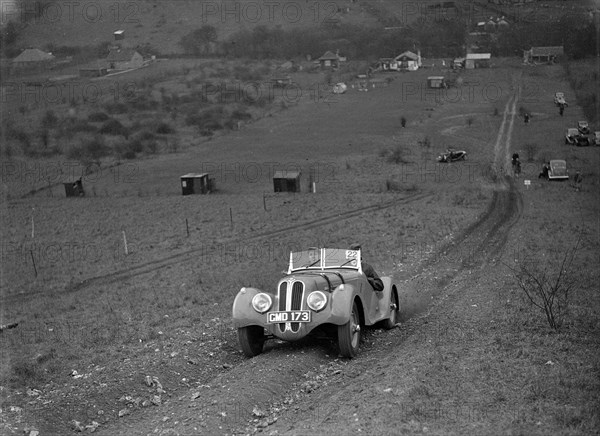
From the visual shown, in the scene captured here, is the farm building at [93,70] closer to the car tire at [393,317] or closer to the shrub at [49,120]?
the shrub at [49,120]

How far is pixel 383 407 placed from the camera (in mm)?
10156

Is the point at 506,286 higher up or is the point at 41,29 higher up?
the point at 41,29

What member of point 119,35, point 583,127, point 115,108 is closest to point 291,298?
point 583,127

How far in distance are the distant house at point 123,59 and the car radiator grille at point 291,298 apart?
Answer: 240 ft

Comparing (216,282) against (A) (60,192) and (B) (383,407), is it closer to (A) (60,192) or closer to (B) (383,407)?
(B) (383,407)

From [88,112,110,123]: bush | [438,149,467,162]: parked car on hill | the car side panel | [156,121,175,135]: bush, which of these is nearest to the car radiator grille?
the car side panel

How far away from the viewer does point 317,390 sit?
38.3 ft

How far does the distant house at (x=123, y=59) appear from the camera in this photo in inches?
3249

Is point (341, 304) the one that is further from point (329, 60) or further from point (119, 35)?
point (329, 60)

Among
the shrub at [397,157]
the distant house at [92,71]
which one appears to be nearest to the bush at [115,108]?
the distant house at [92,71]

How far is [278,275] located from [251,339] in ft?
28.8

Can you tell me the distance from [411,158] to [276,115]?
25.6 metres

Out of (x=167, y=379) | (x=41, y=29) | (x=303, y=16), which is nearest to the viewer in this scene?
(x=167, y=379)

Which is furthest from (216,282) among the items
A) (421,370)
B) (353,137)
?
(353,137)
